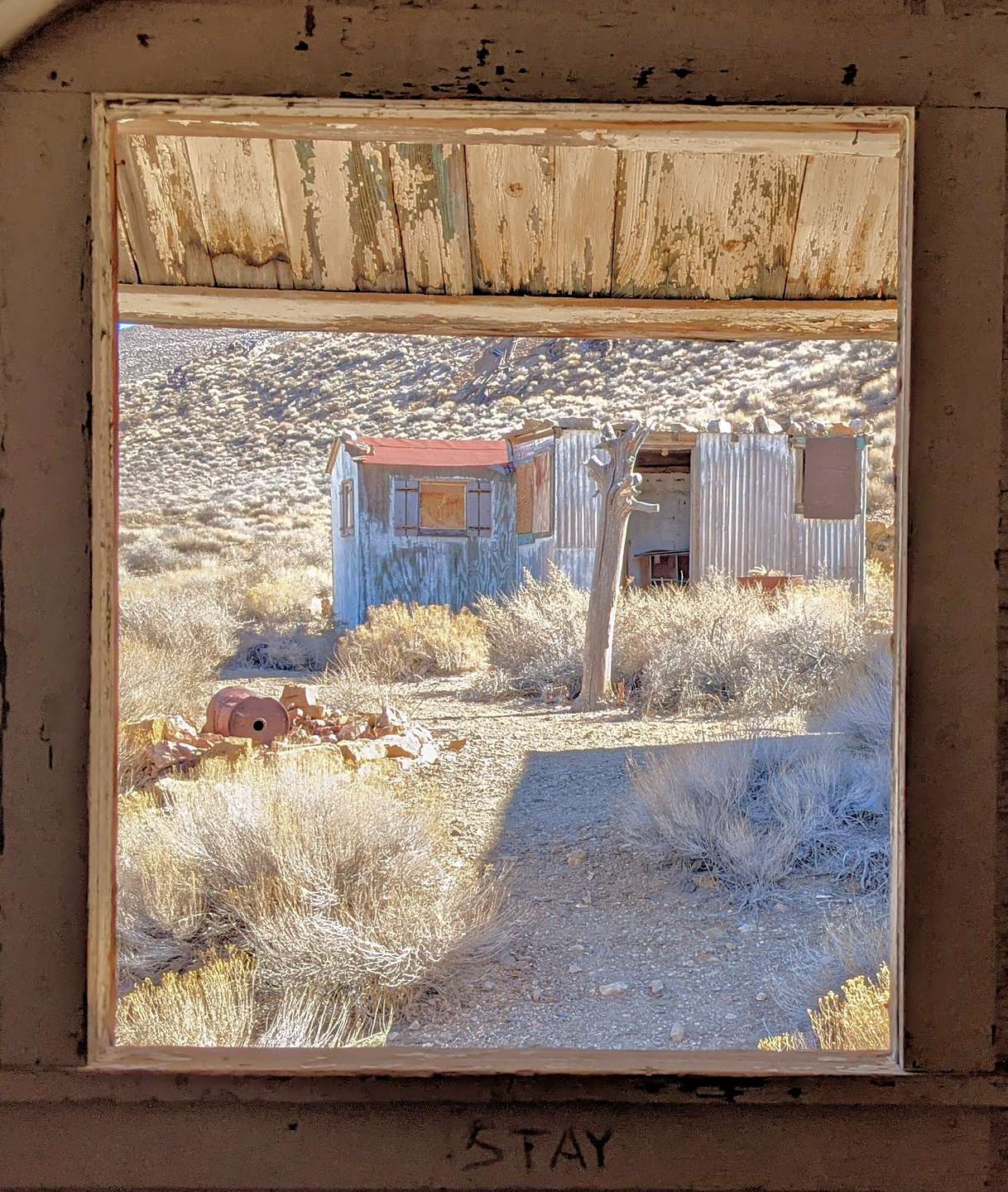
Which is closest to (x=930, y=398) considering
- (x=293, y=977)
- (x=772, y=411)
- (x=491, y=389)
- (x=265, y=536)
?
(x=293, y=977)

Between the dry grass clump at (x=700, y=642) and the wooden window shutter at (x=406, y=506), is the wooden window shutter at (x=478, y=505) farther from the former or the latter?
the dry grass clump at (x=700, y=642)

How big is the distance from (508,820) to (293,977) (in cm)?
279

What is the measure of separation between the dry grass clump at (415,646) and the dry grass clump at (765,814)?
6.94 meters

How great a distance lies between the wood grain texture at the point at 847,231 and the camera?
2619mm

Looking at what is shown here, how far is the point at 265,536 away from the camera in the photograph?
31078mm

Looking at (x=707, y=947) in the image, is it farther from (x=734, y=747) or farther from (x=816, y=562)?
(x=816, y=562)

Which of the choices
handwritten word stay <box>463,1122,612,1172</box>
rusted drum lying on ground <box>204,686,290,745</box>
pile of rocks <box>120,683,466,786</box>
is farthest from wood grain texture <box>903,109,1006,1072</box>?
rusted drum lying on ground <box>204,686,290,745</box>

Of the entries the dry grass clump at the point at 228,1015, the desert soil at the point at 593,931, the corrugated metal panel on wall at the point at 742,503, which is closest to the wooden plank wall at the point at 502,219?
the dry grass clump at the point at 228,1015

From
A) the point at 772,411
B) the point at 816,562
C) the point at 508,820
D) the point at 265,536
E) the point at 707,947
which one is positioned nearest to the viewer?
the point at 707,947

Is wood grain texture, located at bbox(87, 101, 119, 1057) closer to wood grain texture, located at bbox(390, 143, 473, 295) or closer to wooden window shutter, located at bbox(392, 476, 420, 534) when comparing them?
wood grain texture, located at bbox(390, 143, 473, 295)

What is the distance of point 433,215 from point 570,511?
13.9m

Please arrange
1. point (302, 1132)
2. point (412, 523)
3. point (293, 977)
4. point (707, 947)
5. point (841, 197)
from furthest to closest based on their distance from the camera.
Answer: point (412, 523) → point (707, 947) → point (293, 977) → point (841, 197) → point (302, 1132)

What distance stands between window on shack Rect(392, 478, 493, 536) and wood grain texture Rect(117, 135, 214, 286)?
15488mm

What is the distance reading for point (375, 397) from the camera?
4188cm
